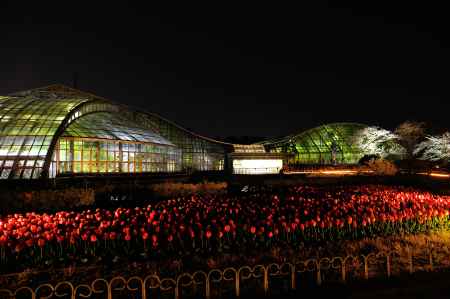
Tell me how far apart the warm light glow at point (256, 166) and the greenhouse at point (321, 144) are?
1962 cm

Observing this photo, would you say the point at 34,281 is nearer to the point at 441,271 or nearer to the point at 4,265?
the point at 4,265

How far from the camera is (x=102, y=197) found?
1736 centimetres

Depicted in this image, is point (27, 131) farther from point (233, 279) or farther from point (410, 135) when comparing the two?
point (410, 135)

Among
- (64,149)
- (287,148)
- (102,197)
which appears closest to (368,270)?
(102,197)

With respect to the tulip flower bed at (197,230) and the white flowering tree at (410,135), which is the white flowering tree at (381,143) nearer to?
the white flowering tree at (410,135)

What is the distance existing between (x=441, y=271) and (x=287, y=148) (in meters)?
60.3

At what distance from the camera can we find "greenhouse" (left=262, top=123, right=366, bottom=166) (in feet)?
214

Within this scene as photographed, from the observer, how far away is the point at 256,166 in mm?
45781

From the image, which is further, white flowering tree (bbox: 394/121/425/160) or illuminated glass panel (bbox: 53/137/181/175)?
white flowering tree (bbox: 394/121/425/160)

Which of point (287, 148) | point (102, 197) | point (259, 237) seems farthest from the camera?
point (287, 148)

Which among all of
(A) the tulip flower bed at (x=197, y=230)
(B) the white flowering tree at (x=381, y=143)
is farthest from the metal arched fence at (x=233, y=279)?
(B) the white flowering tree at (x=381, y=143)

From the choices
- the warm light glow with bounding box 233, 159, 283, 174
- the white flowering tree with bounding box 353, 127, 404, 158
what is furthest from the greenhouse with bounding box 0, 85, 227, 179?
the white flowering tree with bounding box 353, 127, 404, 158

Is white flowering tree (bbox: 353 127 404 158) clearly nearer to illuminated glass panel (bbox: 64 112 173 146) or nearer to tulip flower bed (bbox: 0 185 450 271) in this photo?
illuminated glass panel (bbox: 64 112 173 146)

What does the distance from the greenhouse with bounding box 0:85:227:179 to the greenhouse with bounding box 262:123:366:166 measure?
101 ft
